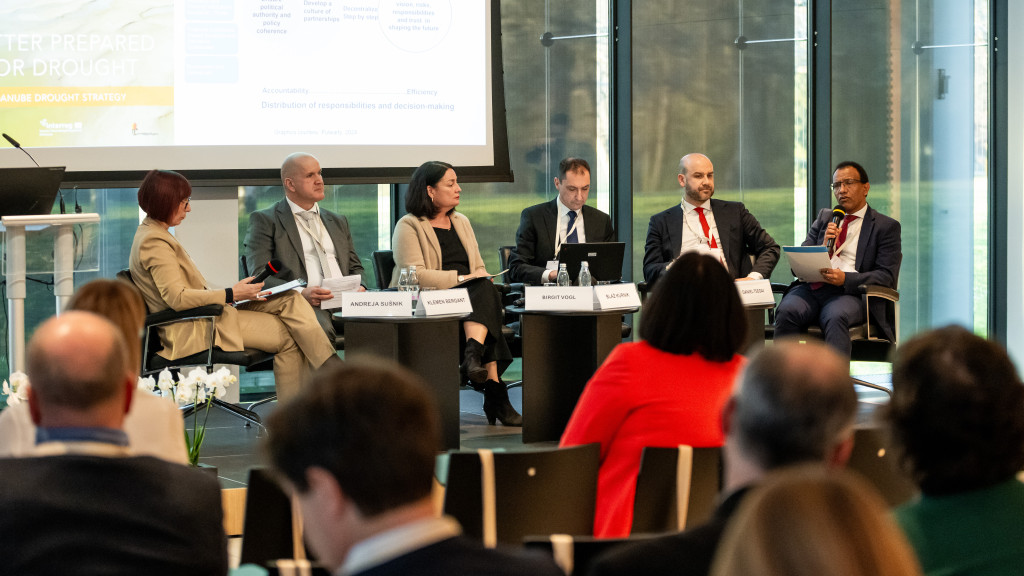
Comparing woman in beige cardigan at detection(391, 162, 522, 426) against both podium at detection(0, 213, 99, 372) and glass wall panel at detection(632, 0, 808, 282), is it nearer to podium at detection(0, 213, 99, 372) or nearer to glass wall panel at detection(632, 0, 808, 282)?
podium at detection(0, 213, 99, 372)

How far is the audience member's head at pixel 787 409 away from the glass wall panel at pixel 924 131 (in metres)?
6.67

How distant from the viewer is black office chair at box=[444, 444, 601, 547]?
2035mm

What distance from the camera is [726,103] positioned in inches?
294

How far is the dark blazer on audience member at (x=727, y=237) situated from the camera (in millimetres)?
6023

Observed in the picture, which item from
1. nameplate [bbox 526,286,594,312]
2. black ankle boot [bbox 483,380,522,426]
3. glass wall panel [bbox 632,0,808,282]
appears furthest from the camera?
glass wall panel [bbox 632,0,808,282]

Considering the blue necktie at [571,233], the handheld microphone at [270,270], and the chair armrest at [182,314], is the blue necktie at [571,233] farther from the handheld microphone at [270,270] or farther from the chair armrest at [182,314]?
the chair armrest at [182,314]

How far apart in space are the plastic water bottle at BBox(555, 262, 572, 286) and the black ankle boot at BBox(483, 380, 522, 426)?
0.71 m

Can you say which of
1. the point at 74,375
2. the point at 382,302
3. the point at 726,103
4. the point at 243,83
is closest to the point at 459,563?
the point at 74,375

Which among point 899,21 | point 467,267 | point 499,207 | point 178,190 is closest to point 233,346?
point 178,190

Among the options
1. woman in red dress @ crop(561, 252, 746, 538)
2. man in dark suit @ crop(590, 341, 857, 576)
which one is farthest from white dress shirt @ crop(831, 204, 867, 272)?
man in dark suit @ crop(590, 341, 857, 576)

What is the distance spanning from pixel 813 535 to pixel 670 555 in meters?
0.58

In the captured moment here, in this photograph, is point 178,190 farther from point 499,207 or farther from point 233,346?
point 499,207

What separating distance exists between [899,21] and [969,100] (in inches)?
32.3

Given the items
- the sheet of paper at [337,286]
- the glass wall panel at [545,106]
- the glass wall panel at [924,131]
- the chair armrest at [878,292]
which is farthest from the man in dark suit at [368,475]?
the glass wall panel at [924,131]
